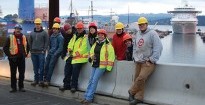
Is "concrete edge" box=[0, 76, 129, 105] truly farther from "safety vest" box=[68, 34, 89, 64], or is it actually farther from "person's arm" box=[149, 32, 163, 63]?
"person's arm" box=[149, 32, 163, 63]

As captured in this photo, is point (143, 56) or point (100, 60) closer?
point (143, 56)

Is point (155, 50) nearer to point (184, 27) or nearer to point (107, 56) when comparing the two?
point (107, 56)

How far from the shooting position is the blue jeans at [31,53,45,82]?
11.3 metres

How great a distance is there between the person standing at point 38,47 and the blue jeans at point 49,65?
0.12m

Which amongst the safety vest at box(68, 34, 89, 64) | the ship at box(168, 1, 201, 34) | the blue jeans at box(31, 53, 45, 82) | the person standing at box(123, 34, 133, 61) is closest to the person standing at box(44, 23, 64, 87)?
the blue jeans at box(31, 53, 45, 82)

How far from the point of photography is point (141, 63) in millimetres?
8555

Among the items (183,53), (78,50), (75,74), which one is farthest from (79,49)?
(183,53)

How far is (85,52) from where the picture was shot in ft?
33.1

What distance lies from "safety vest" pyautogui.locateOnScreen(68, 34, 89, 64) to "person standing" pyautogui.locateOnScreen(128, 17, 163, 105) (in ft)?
5.81

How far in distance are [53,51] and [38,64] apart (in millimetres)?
682

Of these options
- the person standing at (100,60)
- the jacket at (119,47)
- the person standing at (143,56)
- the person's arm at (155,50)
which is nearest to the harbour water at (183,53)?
the jacket at (119,47)

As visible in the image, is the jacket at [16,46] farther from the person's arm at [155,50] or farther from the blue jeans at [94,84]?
the person's arm at [155,50]

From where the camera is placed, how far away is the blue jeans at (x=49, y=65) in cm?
1120

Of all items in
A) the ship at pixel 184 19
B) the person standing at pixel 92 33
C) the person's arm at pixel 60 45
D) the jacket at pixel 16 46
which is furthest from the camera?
the ship at pixel 184 19
